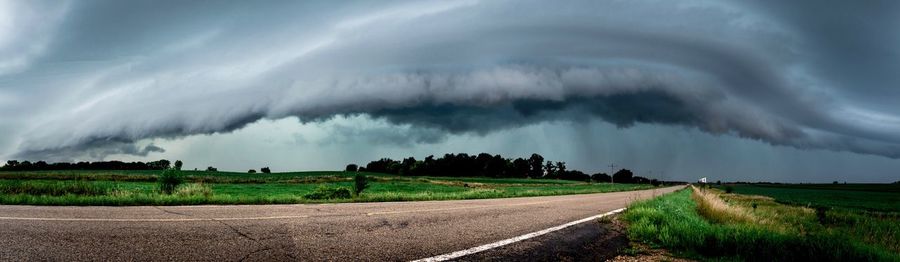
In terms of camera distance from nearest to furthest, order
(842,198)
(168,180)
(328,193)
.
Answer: (168,180) < (328,193) < (842,198)

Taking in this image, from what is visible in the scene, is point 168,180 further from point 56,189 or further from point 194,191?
point 56,189

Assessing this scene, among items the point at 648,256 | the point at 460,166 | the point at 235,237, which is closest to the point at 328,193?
the point at 235,237

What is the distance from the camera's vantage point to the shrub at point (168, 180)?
16042mm

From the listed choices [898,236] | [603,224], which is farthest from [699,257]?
[898,236]

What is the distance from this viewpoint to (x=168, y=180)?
16172mm

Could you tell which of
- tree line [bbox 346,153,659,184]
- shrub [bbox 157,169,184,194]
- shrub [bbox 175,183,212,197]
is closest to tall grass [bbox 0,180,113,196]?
shrub [bbox 157,169,184,194]

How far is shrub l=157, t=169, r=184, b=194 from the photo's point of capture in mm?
16042

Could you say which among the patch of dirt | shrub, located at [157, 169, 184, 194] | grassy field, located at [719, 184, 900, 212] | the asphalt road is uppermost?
shrub, located at [157, 169, 184, 194]

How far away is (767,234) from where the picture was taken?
6.42 m

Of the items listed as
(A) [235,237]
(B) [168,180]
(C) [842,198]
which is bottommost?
(C) [842,198]

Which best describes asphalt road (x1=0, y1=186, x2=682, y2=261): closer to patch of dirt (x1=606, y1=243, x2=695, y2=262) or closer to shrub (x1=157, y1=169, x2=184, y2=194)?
patch of dirt (x1=606, y1=243, x2=695, y2=262)

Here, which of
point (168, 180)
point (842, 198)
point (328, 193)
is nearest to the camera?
point (168, 180)

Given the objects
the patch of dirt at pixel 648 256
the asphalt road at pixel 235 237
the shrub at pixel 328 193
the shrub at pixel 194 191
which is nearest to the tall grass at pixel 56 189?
the shrub at pixel 194 191

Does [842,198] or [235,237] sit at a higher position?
[235,237]
